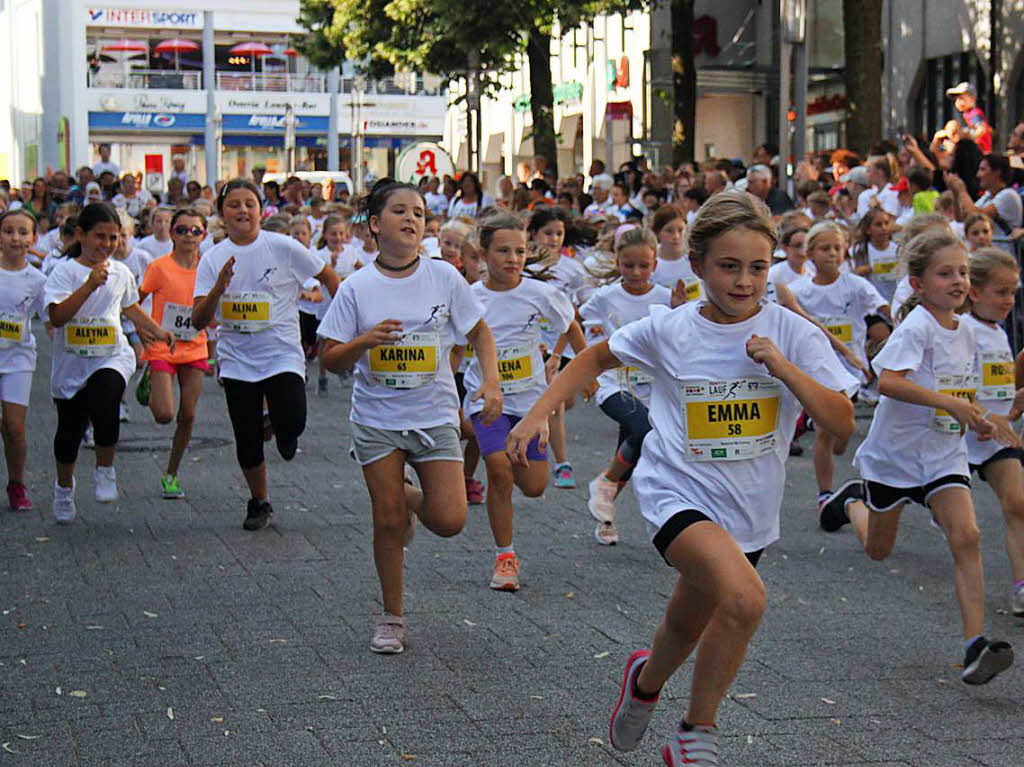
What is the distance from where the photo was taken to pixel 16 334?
9883 millimetres

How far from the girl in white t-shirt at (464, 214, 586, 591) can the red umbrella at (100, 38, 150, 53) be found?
220 ft

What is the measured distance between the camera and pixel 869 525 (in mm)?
7023

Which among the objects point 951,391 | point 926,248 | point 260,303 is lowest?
point 951,391

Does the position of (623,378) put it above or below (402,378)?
below

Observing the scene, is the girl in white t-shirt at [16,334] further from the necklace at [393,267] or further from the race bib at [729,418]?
the race bib at [729,418]

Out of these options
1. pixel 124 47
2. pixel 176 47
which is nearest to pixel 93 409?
pixel 176 47

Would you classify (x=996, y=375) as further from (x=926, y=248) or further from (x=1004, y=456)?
(x=926, y=248)

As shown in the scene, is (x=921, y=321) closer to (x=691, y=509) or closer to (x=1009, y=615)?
(x=1009, y=615)

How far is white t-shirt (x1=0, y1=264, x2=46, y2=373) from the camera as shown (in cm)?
985

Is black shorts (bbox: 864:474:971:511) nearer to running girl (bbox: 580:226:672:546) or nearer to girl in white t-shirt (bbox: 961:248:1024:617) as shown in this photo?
girl in white t-shirt (bbox: 961:248:1024:617)

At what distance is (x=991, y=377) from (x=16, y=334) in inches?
221

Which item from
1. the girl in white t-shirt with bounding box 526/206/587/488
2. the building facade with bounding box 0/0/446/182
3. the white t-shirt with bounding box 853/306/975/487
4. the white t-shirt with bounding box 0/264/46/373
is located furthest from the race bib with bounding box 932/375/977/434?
the building facade with bounding box 0/0/446/182

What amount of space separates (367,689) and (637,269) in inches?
166

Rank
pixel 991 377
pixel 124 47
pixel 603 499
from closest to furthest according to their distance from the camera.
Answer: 1. pixel 991 377
2. pixel 603 499
3. pixel 124 47
